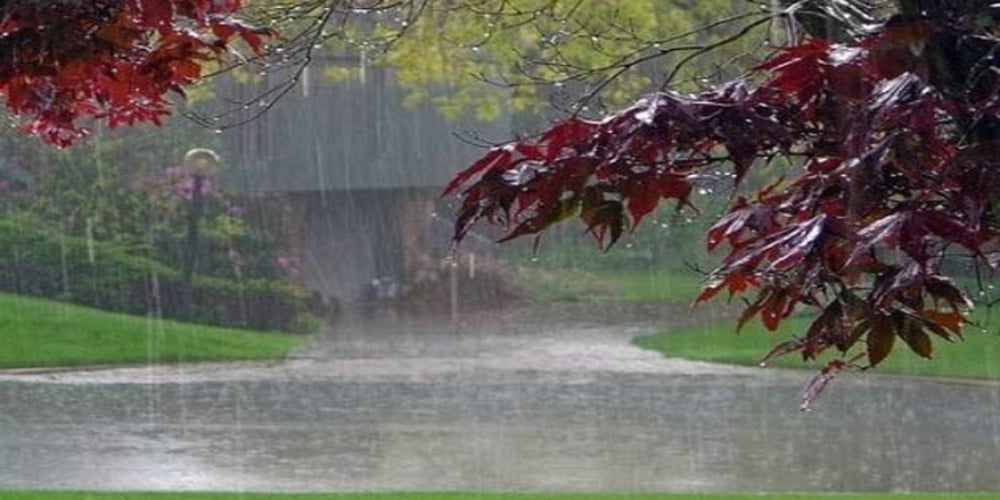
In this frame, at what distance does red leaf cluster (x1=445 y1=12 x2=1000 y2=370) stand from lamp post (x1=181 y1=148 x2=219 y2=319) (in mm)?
18380

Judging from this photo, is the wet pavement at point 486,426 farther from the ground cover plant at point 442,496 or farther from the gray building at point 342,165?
the gray building at point 342,165

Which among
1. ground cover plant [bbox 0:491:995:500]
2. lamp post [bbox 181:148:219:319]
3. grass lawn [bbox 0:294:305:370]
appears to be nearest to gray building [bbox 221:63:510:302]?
lamp post [bbox 181:148:219:319]

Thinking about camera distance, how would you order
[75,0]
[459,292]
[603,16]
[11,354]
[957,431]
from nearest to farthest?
[75,0] < [603,16] < [957,431] < [11,354] < [459,292]

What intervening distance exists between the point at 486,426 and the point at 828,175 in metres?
9.81

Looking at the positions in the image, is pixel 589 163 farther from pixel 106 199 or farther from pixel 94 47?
pixel 106 199

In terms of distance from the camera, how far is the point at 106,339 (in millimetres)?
18734

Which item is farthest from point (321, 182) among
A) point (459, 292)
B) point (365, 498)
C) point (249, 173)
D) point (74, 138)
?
point (74, 138)

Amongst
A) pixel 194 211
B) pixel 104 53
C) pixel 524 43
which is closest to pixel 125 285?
pixel 194 211

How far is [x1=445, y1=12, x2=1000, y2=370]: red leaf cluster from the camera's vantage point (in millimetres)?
2576

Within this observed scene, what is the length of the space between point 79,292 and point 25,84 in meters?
18.1

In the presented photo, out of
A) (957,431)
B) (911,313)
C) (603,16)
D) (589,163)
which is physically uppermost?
(603,16)

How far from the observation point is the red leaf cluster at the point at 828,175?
101 inches

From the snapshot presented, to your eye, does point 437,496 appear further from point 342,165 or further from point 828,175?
point 342,165

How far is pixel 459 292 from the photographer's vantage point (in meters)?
23.9
